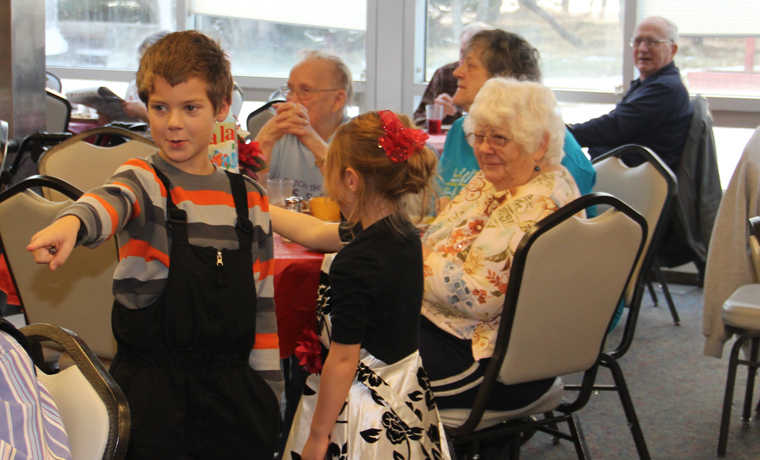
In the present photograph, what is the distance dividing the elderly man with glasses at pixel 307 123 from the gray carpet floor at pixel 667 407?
3.87 feet

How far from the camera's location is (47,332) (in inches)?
49.8

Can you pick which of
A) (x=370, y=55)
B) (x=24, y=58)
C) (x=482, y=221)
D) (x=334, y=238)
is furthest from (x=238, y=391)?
(x=370, y=55)

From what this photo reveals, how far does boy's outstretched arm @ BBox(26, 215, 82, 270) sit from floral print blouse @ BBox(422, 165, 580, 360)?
3.74 feet

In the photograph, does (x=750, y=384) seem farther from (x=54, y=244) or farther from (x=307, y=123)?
(x=54, y=244)

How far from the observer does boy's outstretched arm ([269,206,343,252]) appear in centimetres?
218

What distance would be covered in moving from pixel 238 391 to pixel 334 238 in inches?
26.2

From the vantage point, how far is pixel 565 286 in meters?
2.01

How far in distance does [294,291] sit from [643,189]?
1.23 metres

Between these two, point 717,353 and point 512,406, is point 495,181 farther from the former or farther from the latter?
point 717,353

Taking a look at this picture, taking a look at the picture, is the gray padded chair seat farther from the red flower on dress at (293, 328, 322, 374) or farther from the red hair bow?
the red hair bow

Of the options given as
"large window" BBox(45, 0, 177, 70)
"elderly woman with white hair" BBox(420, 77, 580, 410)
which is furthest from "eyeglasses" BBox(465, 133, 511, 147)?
"large window" BBox(45, 0, 177, 70)

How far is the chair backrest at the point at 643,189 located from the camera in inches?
98.0

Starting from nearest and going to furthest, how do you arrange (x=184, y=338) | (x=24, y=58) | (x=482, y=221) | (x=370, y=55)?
1. (x=184, y=338)
2. (x=482, y=221)
3. (x=24, y=58)
4. (x=370, y=55)

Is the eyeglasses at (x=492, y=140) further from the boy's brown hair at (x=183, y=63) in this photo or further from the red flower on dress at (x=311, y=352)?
the boy's brown hair at (x=183, y=63)
